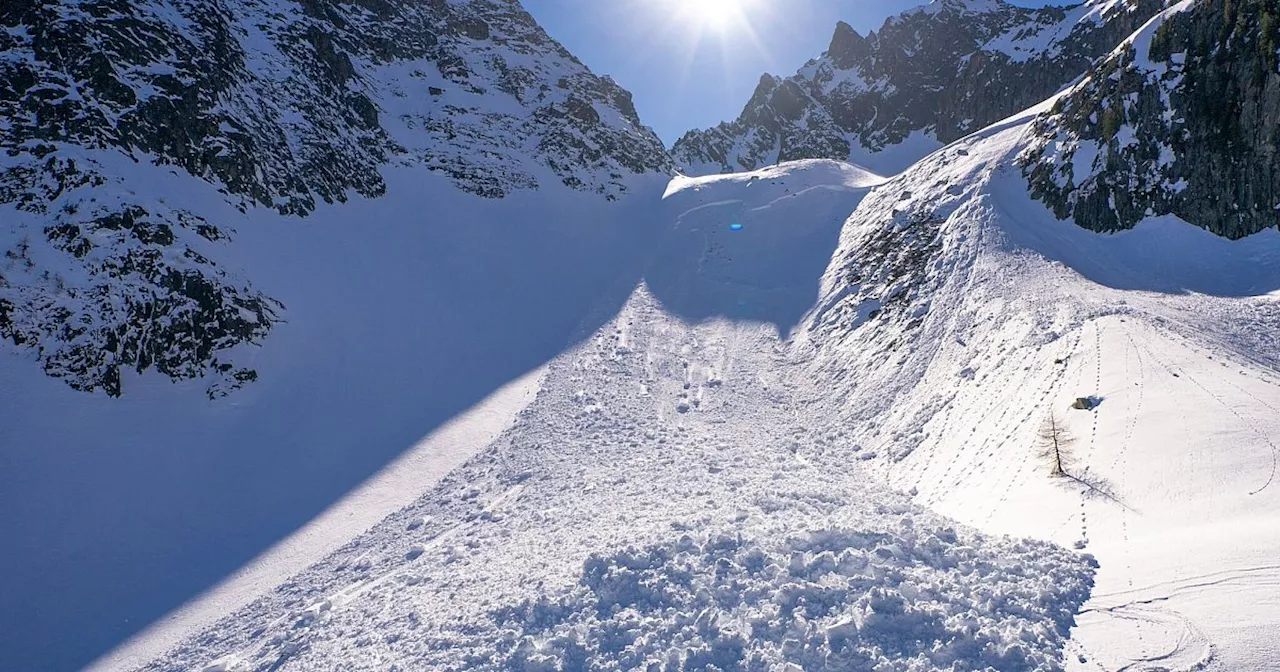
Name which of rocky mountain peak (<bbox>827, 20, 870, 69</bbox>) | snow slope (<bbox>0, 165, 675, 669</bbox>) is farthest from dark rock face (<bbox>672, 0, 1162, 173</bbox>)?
snow slope (<bbox>0, 165, 675, 669</bbox>)

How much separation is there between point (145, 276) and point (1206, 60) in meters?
39.4

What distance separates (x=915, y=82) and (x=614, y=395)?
12003cm

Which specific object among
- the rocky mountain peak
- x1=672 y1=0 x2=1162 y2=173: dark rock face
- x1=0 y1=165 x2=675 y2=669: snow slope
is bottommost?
x1=0 y1=165 x2=675 y2=669: snow slope

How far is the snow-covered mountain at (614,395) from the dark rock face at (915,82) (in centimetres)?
7568

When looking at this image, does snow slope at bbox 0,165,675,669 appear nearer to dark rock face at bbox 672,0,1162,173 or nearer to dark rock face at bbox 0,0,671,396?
dark rock face at bbox 0,0,671,396

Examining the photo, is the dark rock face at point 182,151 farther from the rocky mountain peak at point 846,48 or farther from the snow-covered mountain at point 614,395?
the rocky mountain peak at point 846,48

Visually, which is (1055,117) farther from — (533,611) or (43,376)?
(43,376)

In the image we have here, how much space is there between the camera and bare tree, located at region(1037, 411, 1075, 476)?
33.9ft

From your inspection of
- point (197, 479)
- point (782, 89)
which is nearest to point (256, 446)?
point (197, 479)

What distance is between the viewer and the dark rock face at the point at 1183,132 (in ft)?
66.1

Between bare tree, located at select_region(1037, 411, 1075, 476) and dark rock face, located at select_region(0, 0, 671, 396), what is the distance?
2367 cm

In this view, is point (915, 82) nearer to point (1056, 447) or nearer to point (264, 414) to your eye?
point (1056, 447)

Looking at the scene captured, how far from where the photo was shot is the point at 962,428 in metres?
14.3

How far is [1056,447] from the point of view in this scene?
1034 cm
